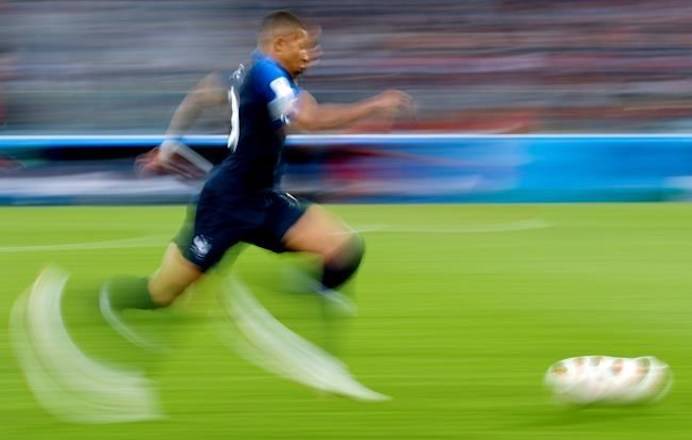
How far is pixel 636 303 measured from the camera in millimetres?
9203

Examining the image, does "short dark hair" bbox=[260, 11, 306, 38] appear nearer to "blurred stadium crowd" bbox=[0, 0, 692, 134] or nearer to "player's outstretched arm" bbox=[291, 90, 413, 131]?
"player's outstretched arm" bbox=[291, 90, 413, 131]

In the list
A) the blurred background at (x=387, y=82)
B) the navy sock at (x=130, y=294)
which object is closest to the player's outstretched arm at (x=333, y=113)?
the navy sock at (x=130, y=294)

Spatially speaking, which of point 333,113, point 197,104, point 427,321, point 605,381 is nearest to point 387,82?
point 427,321

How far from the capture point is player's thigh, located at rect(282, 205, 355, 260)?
628 centimetres

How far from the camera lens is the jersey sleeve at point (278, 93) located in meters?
6.02

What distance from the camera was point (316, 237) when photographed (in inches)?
248

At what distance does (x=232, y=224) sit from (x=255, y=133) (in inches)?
14.7

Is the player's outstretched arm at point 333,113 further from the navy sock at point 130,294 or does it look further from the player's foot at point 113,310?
the player's foot at point 113,310

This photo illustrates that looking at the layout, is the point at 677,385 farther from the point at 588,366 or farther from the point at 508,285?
the point at 508,285

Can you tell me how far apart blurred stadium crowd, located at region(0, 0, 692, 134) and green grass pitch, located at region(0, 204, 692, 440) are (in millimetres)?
2615

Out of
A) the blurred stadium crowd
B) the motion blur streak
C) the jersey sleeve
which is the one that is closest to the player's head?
the jersey sleeve

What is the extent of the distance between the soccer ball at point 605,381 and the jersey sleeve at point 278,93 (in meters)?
1.42

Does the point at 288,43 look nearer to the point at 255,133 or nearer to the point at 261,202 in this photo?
the point at 255,133

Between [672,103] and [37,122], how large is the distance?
22.1 ft
